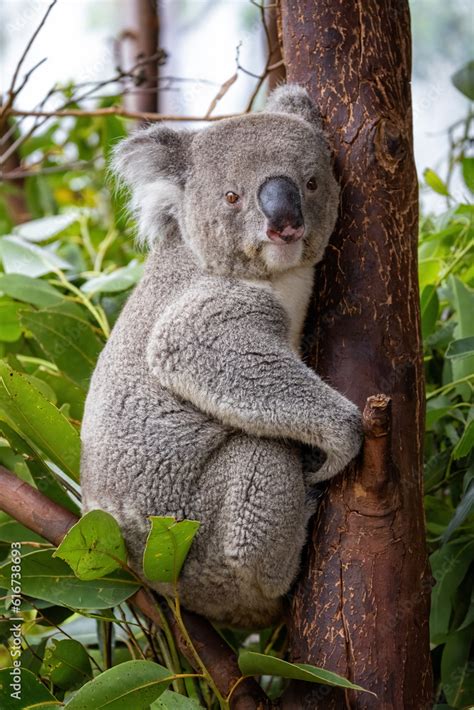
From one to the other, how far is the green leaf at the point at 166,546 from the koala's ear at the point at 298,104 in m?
1.22

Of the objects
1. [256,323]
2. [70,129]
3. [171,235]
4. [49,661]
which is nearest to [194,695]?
[49,661]

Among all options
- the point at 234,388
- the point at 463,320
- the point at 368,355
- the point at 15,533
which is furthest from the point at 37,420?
the point at 463,320

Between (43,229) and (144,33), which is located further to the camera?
(144,33)

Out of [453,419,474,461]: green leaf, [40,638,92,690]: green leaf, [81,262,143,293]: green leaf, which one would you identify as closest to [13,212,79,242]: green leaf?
[81,262,143,293]: green leaf

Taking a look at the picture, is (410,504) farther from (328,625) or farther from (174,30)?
(174,30)

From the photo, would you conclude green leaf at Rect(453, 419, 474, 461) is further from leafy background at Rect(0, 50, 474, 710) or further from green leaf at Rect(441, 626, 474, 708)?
green leaf at Rect(441, 626, 474, 708)

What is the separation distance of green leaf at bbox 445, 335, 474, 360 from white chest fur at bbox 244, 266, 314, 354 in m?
0.43

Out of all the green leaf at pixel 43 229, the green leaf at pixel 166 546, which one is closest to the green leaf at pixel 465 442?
the green leaf at pixel 166 546

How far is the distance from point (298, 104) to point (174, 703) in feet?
5.51

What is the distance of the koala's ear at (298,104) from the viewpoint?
2.38m

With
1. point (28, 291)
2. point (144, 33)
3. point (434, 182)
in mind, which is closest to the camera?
point (28, 291)

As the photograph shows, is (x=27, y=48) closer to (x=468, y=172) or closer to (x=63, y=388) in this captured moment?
(x=63, y=388)

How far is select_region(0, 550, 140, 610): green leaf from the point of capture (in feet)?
7.14

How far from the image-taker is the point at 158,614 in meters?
2.28
